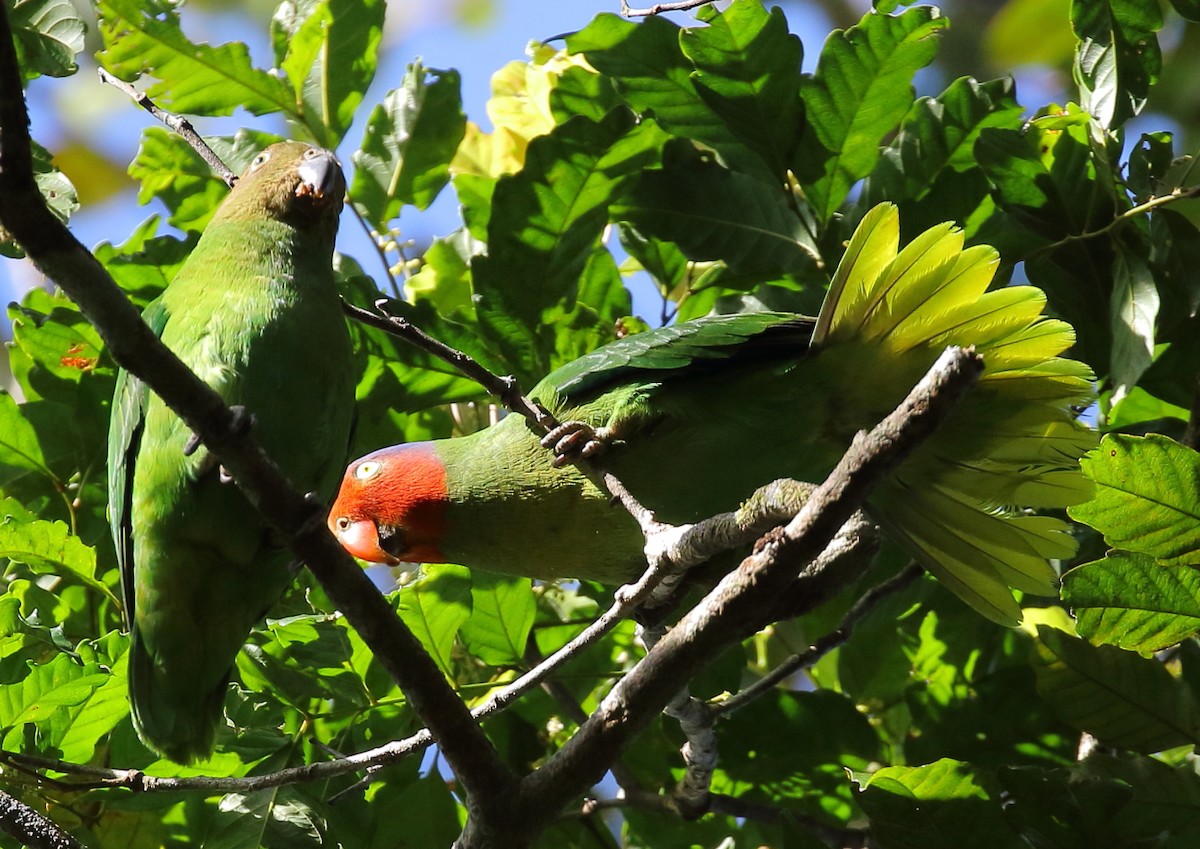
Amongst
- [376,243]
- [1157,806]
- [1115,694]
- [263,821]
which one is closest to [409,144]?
[376,243]

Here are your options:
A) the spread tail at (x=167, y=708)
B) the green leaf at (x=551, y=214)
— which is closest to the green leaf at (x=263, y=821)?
the spread tail at (x=167, y=708)

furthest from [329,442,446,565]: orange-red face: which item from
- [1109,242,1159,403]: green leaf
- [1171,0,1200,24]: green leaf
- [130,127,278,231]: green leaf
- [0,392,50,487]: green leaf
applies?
[1171,0,1200,24]: green leaf

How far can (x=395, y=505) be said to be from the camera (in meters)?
2.79

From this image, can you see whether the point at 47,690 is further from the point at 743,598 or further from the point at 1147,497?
the point at 1147,497

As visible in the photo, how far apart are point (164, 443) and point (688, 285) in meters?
1.44

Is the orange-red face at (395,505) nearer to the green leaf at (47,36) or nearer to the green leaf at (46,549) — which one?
the green leaf at (46,549)

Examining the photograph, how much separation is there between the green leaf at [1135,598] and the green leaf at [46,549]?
188 cm

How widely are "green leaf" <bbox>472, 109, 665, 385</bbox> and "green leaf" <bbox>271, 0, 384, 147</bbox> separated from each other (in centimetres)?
54

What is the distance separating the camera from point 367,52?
9.91ft

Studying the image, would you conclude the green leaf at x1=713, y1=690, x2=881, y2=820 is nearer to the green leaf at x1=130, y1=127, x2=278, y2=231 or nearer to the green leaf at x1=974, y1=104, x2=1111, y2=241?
the green leaf at x1=974, y1=104, x2=1111, y2=241

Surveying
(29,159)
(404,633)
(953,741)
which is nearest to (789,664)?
(953,741)

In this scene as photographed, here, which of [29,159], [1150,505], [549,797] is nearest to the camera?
[29,159]

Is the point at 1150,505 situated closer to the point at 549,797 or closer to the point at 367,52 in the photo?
the point at 549,797

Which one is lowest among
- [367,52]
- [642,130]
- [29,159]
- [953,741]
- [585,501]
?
[953,741]
